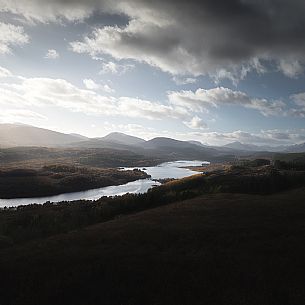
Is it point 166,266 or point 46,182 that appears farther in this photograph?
point 46,182

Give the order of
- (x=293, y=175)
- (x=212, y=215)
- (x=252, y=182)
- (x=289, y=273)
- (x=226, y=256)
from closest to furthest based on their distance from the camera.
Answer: (x=289, y=273) → (x=226, y=256) → (x=212, y=215) → (x=252, y=182) → (x=293, y=175)

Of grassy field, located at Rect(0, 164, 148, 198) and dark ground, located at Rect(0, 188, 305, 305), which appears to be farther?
grassy field, located at Rect(0, 164, 148, 198)

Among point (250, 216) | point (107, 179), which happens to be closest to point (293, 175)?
point (250, 216)

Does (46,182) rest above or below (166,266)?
below

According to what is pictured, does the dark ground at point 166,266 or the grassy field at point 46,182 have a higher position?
the dark ground at point 166,266

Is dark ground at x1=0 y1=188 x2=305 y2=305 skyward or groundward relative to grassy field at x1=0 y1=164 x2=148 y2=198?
skyward

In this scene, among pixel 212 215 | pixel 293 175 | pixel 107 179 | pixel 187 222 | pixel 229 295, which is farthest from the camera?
pixel 107 179

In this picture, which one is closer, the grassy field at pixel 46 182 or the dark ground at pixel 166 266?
the dark ground at pixel 166 266

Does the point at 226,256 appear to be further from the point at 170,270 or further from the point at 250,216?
the point at 250,216
